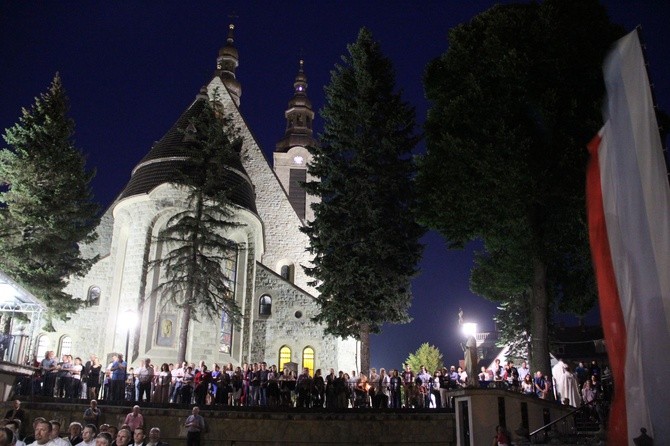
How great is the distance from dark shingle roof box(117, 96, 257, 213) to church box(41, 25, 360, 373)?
2.7 inches

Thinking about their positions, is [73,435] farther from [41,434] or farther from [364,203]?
[364,203]

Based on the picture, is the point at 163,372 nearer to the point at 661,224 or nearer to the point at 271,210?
the point at 661,224

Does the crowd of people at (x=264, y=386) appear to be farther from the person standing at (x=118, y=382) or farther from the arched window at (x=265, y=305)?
the arched window at (x=265, y=305)

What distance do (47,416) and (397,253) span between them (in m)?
12.2

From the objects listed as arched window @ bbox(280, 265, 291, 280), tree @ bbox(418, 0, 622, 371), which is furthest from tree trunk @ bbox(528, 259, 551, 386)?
arched window @ bbox(280, 265, 291, 280)

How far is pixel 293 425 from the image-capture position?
16047 millimetres

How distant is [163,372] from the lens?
60.2 ft

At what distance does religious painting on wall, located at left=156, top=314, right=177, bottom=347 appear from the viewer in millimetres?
25953

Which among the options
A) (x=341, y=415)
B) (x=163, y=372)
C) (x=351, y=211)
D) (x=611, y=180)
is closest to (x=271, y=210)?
(x=351, y=211)

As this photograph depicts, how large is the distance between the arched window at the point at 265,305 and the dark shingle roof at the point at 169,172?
4.69m

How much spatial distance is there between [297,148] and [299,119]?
18.6 ft

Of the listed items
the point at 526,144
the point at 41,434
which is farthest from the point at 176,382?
the point at 526,144

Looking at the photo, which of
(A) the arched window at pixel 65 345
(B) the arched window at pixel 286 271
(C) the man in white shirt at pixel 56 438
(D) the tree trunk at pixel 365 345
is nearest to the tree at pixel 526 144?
(D) the tree trunk at pixel 365 345

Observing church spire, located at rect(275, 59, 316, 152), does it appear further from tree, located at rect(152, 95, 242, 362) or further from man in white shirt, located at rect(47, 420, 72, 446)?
man in white shirt, located at rect(47, 420, 72, 446)
